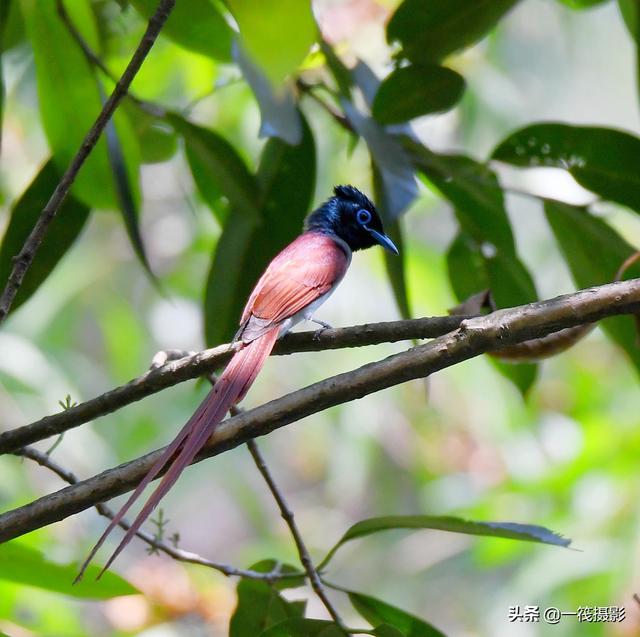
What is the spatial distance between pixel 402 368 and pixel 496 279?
3.66 ft

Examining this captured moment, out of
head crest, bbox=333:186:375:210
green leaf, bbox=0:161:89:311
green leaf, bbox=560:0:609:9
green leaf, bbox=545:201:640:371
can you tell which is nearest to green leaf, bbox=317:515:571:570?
green leaf, bbox=545:201:640:371

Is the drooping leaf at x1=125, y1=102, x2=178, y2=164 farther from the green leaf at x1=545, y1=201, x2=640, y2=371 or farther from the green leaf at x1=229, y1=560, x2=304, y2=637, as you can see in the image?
the green leaf at x1=229, y1=560, x2=304, y2=637

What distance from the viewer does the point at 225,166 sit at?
2400 mm

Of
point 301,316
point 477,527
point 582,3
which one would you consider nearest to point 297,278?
point 301,316

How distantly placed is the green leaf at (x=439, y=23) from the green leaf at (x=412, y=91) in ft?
0.24

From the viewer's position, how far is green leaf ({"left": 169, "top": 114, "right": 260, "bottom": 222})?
2.38 metres

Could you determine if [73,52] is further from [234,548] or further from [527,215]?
[234,548]

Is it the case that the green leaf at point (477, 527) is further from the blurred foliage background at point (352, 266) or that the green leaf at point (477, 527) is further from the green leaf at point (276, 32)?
the green leaf at point (276, 32)

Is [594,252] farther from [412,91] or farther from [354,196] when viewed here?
[354,196]

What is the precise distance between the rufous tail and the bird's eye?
102 cm

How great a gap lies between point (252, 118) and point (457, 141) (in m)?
1.63

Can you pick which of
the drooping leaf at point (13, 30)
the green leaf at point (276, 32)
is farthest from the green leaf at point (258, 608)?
the drooping leaf at point (13, 30)

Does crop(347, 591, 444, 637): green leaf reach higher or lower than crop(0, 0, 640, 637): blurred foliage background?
A: lower

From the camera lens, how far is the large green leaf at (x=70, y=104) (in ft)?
7.71
